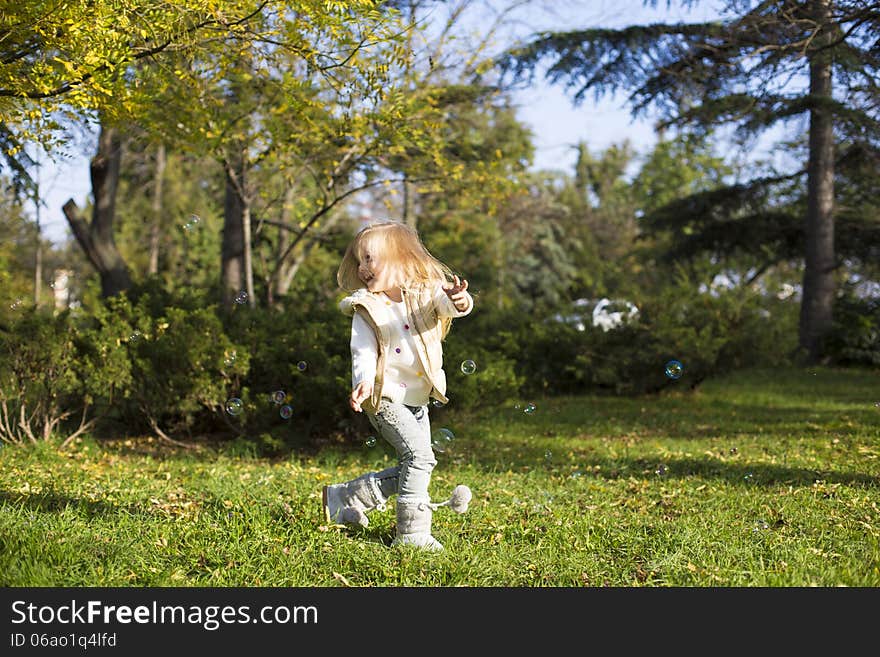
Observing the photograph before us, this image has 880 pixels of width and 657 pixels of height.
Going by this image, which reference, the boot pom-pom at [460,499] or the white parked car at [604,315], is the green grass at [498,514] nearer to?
the boot pom-pom at [460,499]

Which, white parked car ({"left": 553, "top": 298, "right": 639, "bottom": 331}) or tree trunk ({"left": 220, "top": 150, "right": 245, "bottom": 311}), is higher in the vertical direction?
tree trunk ({"left": 220, "top": 150, "right": 245, "bottom": 311})

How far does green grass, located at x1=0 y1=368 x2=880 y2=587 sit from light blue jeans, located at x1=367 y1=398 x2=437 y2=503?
0.30 meters

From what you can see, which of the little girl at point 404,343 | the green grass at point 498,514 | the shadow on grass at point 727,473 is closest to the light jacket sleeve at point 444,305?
the little girl at point 404,343

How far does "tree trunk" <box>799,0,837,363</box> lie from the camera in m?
15.3

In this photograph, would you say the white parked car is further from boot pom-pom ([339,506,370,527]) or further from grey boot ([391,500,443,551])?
grey boot ([391,500,443,551])

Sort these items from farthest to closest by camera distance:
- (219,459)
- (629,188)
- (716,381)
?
(629,188), (716,381), (219,459)

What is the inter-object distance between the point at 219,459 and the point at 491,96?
9.12 meters

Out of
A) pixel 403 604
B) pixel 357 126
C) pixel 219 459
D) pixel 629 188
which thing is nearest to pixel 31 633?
pixel 403 604

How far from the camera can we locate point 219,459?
7418 millimetres

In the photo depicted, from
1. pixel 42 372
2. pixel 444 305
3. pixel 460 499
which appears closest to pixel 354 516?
pixel 460 499

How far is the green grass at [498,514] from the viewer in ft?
12.5

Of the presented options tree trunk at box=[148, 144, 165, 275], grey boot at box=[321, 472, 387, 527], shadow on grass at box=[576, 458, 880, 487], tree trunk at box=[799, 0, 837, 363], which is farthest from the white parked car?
tree trunk at box=[148, 144, 165, 275]

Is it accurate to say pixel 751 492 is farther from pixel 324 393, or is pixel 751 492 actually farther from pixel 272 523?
pixel 324 393

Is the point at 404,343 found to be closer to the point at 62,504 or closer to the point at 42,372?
the point at 62,504
